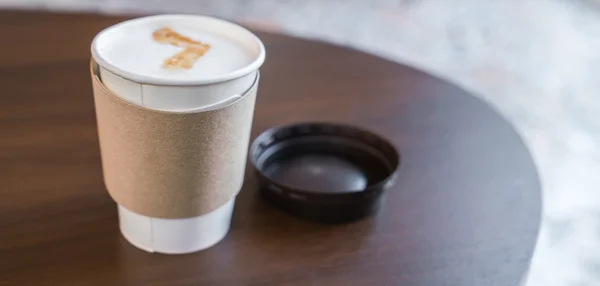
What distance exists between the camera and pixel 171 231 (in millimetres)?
521

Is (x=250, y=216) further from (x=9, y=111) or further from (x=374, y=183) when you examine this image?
(x=9, y=111)

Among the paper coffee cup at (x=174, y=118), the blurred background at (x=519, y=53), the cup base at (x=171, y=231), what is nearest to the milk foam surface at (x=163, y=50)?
the paper coffee cup at (x=174, y=118)

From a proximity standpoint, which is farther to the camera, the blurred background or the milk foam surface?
the blurred background

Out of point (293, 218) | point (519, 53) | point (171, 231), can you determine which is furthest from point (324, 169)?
point (519, 53)

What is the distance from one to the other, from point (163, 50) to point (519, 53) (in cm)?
177

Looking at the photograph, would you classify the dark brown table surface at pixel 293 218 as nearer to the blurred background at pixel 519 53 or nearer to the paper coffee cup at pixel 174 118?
the paper coffee cup at pixel 174 118

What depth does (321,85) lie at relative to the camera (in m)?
0.83

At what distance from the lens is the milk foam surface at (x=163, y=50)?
18.3 inches

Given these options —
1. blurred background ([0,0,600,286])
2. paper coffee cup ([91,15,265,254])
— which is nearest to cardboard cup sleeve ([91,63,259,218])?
paper coffee cup ([91,15,265,254])

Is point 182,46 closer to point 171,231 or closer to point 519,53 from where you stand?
point 171,231

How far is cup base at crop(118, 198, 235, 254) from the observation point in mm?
520

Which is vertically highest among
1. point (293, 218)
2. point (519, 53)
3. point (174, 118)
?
point (174, 118)

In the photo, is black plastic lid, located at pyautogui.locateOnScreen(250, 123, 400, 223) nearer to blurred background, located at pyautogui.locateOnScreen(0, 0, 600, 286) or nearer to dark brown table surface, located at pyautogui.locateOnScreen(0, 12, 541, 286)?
dark brown table surface, located at pyautogui.locateOnScreen(0, 12, 541, 286)

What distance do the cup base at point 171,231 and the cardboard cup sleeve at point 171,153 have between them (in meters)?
0.01
